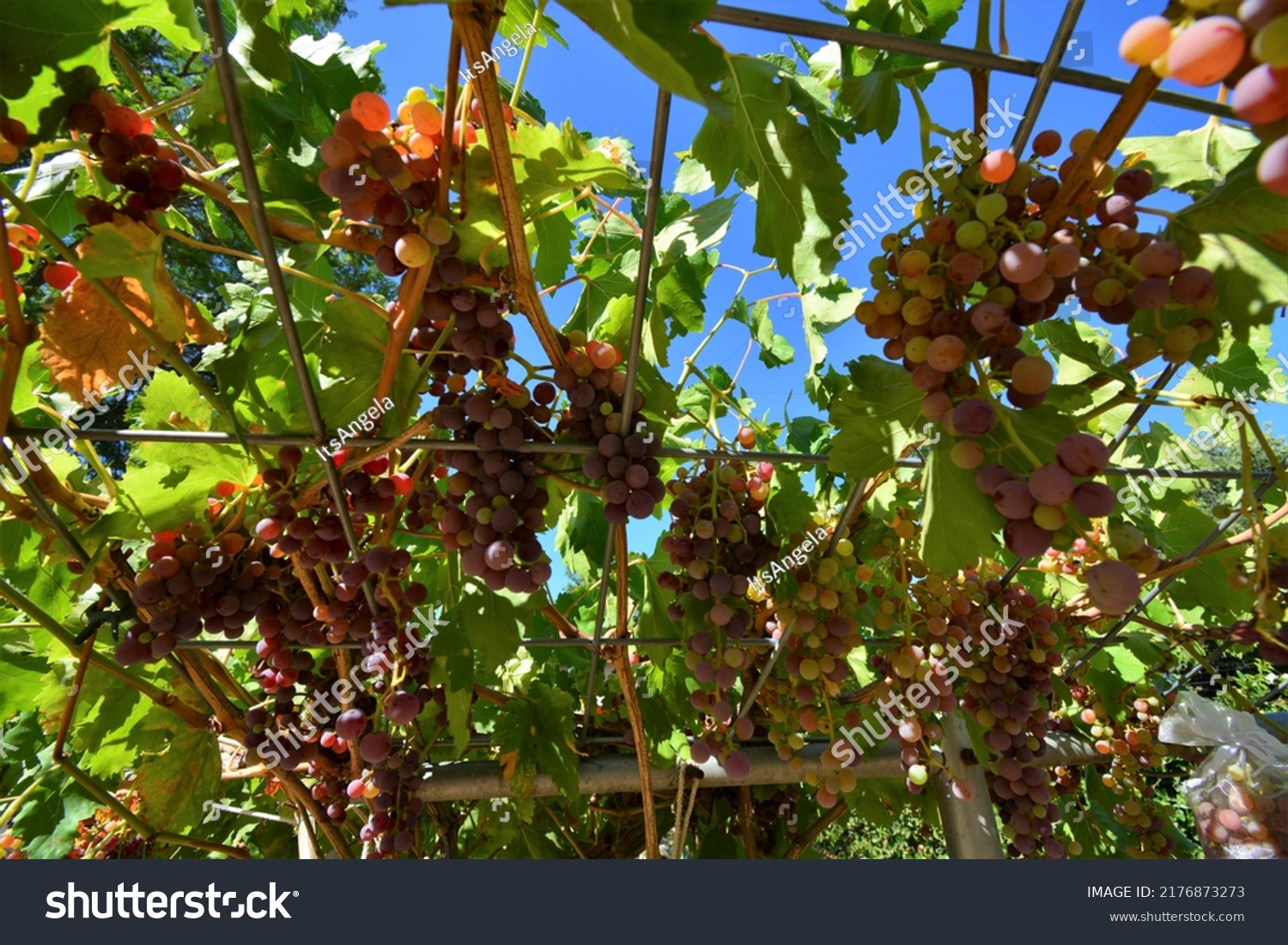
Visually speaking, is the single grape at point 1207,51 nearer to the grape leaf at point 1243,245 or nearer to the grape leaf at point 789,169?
the grape leaf at point 1243,245

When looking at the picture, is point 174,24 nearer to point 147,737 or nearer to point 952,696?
point 147,737

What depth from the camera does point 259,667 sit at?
Answer: 5.20ft

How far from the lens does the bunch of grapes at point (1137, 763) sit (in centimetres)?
171

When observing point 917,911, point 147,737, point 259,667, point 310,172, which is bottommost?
point 917,911

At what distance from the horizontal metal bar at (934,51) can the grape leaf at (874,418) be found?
1.14ft

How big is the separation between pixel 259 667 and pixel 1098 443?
65.2 inches

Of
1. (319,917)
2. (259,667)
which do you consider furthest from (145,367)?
(319,917)

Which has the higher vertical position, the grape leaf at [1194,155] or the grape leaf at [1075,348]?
the grape leaf at [1194,155]

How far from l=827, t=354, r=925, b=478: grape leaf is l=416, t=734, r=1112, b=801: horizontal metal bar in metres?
0.96

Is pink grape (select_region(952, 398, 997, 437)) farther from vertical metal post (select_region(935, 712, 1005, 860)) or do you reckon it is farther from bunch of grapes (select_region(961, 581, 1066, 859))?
vertical metal post (select_region(935, 712, 1005, 860))

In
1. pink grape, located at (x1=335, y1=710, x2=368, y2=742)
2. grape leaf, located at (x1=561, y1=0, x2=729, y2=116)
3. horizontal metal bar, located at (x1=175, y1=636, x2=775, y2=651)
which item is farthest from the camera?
pink grape, located at (x1=335, y1=710, x2=368, y2=742)

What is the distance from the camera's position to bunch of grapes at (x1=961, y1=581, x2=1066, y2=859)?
1.53 metres

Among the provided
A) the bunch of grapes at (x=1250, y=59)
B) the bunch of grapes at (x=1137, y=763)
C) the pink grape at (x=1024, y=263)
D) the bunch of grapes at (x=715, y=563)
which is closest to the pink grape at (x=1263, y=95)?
the bunch of grapes at (x=1250, y=59)

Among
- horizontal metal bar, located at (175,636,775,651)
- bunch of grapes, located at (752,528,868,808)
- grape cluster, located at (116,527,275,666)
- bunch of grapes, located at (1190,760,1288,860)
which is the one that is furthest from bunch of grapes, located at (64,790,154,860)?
bunch of grapes, located at (1190,760,1288,860)
